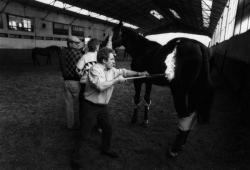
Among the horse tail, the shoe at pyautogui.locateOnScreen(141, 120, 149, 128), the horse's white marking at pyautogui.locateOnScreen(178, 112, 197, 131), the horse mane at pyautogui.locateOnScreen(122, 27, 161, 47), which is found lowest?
the shoe at pyautogui.locateOnScreen(141, 120, 149, 128)

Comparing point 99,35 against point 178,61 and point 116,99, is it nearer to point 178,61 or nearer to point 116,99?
point 116,99

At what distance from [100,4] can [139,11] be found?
350 inches

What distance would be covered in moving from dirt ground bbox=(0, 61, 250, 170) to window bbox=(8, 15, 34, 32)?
13.3 m

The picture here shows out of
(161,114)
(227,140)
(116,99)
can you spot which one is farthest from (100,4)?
(227,140)

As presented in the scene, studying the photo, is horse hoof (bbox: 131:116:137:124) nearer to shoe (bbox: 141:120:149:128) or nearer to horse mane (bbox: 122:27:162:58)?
shoe (bbox: 141:120:149:128)

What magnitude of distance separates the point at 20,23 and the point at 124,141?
17.9 metres

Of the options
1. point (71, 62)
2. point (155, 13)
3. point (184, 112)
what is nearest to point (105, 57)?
point (71, 62)

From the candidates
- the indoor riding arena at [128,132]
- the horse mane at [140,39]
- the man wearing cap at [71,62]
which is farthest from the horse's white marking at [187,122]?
the man wearing cap at [71,62]

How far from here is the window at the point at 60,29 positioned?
69.4ft

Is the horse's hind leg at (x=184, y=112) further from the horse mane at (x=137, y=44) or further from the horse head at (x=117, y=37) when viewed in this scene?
the horse head at (x=117, y=37)

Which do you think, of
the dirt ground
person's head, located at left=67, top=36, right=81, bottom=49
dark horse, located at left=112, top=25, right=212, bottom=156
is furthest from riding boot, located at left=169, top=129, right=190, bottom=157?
person's head, located at left=67, top=36, right=81, bottom=49

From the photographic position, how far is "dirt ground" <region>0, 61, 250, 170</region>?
2828 mm

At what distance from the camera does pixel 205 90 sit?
292cm

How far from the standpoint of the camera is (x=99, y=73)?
2.47 m
